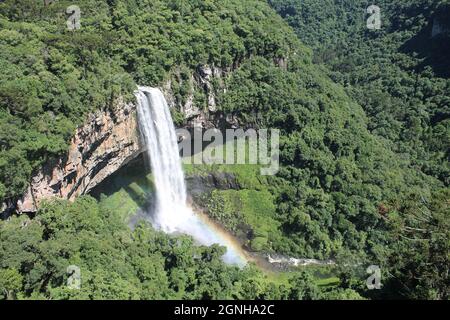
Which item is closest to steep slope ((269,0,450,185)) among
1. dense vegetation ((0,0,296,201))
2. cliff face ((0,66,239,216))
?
dense vegetation ((0,0,296,201))

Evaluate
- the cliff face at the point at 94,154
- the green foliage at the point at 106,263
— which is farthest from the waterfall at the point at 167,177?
the green foliage at the point at 106,263

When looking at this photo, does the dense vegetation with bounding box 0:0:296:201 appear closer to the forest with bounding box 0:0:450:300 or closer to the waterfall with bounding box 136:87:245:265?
the forest with bounding box 0:0:450:300

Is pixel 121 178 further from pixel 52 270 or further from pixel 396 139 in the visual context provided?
pixel 396 139

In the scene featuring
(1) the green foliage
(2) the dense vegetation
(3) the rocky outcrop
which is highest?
(2) the dense vegetation

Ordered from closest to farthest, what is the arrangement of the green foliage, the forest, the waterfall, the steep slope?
the green foliage
the forest
the waterfall
the steep slope

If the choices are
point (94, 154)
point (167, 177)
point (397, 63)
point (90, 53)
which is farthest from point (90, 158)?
point (397, 63)
